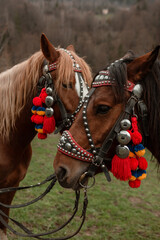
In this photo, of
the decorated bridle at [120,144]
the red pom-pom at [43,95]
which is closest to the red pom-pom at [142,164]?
the decorated bridle at [120,144]

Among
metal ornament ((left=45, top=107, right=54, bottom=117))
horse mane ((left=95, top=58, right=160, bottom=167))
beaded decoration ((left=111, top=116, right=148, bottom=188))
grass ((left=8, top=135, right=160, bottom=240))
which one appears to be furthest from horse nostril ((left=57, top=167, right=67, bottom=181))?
grass ((left=8, top=135, right=160, bottom=240))

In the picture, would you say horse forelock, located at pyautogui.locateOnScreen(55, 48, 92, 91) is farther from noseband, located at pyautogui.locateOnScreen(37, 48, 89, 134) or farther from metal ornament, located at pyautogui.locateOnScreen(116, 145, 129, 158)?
metal ornament, located at pyautogui.locateOnScreen(116, 145, 129, 158)

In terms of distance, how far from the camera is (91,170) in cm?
157

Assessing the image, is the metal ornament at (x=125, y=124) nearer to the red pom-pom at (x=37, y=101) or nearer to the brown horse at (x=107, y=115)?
the brown horse at (x=107, y=115)

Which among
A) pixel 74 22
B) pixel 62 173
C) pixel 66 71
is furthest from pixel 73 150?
pixel 74 22

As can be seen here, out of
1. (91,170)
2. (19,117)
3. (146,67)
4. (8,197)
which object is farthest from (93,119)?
(8,197)

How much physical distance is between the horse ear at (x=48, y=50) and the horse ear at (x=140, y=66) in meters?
0.98

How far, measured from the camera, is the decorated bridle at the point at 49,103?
213cm

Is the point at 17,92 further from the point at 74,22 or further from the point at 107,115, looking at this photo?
the point at 74,22

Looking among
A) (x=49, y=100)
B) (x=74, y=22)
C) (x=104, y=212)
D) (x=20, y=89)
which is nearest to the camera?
(x=49, y=100)

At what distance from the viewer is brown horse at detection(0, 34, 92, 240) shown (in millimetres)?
2177

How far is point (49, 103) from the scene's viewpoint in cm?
212

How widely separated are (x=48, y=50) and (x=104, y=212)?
346 cm

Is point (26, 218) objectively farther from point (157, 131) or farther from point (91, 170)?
point (157, 131)
